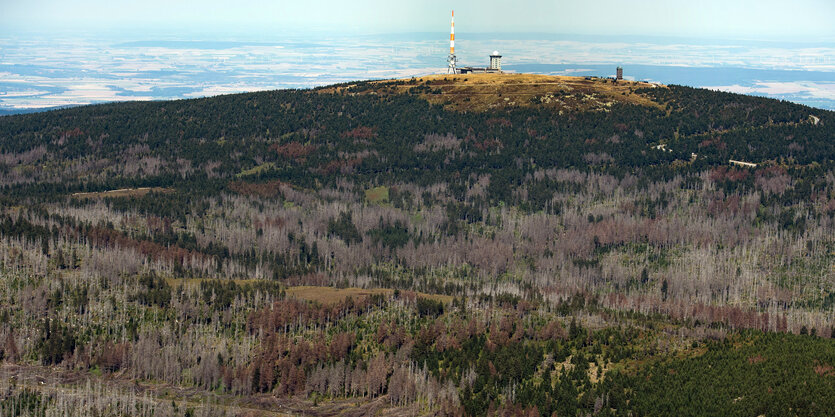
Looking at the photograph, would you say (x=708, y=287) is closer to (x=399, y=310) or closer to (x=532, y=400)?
(x=399, y=310)

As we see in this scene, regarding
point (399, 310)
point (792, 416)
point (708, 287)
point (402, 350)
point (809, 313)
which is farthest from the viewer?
point (708, 287)

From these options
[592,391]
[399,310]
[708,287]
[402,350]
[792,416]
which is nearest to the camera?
[792,416]

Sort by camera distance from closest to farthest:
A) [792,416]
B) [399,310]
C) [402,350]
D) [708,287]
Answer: [792,416] → [402,350] → [399,310] → [708,287]

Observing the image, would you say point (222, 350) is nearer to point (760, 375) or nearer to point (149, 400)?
point (149, 400)

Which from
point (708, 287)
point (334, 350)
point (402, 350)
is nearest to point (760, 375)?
point (402, 350)

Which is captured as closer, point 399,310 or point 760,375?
point 760,375

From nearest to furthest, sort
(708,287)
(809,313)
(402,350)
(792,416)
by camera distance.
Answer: (792,416), (402,350), (809,313), (708,287)

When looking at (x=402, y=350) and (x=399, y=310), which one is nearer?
(x=402, y=350)

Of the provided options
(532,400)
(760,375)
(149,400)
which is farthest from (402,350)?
(760,375)
